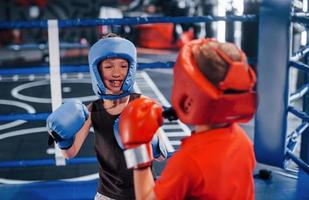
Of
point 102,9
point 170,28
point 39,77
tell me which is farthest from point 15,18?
point 39,77

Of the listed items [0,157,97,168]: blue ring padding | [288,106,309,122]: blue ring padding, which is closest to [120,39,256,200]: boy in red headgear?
[288,106,309,122]: blue ring padding

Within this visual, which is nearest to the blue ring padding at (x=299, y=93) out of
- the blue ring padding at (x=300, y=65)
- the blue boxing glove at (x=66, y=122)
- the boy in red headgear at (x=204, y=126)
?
the blue ring padding at (x=300, y=65)

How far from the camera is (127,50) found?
164cm

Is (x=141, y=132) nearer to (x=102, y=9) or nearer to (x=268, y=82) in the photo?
(x=268, y=82)

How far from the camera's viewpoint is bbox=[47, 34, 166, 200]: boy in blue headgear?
5.24 feet

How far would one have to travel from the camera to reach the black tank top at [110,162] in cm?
161

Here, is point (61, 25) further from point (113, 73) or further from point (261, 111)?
point (261, 111)

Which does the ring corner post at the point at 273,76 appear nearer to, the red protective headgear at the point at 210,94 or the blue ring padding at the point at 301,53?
Answer: the blue ring padding at the point at 301,53

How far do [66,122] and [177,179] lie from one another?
1.99 ft

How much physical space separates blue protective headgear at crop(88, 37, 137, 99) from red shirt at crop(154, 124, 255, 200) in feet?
1.76

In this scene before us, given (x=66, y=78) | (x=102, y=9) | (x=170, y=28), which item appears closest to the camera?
(x=66, y=78)

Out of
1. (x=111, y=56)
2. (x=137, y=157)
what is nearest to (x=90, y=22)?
(x=111, y=56)

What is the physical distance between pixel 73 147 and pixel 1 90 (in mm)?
4465

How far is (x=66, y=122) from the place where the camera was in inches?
61.7
